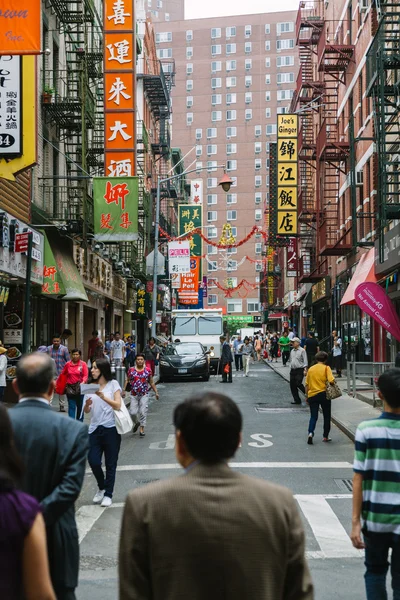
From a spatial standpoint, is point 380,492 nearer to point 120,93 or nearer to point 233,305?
point 120,93

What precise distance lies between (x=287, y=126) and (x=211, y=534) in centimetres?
4280

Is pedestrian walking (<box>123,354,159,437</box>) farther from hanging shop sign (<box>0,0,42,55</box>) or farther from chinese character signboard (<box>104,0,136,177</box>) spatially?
chinese character signboard (<box>104,0,136,177</box>)

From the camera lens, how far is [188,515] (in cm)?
282

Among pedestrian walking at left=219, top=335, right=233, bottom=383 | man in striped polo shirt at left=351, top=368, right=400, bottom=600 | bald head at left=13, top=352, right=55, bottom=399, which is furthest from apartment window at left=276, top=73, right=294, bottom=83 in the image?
bald head at left=13, top=352, right=55, bottom=399

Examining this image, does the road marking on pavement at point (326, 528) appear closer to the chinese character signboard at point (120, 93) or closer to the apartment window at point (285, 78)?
the chinese character signboard at point (120, 93)

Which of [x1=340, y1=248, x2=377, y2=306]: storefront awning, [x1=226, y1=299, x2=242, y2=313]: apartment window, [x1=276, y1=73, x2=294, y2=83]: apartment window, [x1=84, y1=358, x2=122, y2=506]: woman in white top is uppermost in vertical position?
[x1=276, y1=73, x2=294, y2=83]: apartment window

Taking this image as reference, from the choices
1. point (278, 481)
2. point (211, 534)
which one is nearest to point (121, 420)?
point (278, 481)

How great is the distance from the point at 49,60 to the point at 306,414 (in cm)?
1435

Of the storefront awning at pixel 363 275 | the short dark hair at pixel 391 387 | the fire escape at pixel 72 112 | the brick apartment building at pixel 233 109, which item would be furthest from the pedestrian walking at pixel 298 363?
the brick apartment building at pixel 233 109

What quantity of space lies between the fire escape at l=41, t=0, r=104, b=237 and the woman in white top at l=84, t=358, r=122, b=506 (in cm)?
1558

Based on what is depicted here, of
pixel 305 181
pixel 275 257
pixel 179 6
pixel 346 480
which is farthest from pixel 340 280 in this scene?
pixel 179 6

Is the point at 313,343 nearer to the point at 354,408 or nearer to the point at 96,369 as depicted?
the point at 354,408

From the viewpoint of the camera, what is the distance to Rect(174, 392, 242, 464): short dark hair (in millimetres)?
2938

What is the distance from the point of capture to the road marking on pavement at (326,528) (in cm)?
787
